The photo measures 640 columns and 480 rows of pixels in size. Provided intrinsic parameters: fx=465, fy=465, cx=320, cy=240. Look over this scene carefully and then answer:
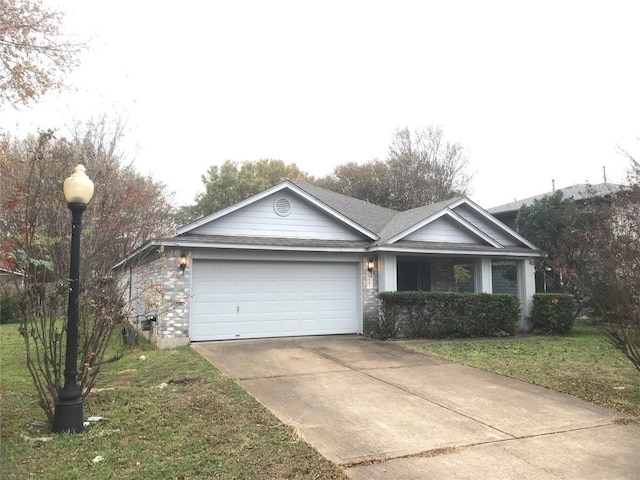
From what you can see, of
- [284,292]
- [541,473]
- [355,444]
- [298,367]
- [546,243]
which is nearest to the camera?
[541,473]

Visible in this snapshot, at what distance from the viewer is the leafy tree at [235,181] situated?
33875 mm

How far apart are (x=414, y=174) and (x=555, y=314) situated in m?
20.0

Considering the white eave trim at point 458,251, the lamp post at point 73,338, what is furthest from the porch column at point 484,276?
the lamp post at point 73,338

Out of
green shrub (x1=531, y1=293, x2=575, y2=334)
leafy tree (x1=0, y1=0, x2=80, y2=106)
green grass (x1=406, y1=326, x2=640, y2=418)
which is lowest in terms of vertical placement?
green grass (x1=406, y1=326, x2=640, y2=418)

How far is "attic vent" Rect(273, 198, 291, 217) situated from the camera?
12766mm

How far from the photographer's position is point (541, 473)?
3971mm

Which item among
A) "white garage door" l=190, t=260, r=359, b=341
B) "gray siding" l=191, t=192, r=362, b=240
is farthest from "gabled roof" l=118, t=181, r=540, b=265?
"white garage door" l=190, t=260, r=359, b=341

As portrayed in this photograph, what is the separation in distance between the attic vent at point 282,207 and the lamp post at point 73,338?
7.51 m

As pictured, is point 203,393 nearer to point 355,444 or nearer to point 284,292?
point 355,444

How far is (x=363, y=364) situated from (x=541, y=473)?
5071 millimetres

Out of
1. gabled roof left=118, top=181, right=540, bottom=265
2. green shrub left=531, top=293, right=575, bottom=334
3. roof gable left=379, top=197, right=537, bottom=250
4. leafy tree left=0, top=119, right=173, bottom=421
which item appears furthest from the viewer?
green shrub left=531, top=293, right=575, bottom=334

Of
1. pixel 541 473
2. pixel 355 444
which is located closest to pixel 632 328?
pixel 541 473

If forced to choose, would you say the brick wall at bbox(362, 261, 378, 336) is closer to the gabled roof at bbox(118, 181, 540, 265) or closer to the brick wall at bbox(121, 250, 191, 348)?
the gabled roof at bbox(118, 181, 540, 265)

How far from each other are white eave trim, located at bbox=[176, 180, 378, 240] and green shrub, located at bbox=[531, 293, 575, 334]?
575 cm
